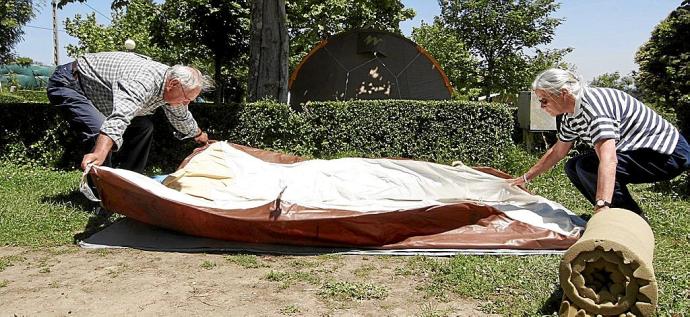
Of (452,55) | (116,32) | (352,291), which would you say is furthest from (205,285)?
(116,32)

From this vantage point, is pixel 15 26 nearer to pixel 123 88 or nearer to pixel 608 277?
pixel 123 88

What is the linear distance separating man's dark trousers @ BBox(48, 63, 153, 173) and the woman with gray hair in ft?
9.94

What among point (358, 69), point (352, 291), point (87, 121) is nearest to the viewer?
point (352, 291)

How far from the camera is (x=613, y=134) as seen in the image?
318 cm

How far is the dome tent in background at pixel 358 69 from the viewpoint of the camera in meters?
8.95

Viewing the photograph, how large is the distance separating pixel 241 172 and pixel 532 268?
209 centimetres

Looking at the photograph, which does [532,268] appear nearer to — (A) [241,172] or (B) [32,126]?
(A) [241,172]

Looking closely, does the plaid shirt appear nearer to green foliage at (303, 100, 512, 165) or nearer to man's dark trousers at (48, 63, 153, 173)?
man's dark trousers at (48, 63, 153, 173)

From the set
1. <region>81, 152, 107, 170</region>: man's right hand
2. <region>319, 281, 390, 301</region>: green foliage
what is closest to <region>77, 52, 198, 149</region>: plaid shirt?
<region>81, 152, 107, 170</region>: man's right hand

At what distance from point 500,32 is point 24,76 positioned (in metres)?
24.2

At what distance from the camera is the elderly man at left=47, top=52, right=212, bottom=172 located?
11.8 feet

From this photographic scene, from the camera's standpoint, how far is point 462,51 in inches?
584

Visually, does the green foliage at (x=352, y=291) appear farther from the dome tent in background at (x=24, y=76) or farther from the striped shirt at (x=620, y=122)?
the dome tent in background at (x=24, y=76)

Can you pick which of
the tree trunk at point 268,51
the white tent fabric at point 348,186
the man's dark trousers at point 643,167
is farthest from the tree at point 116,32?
the man's dark trousers at point 643,167
